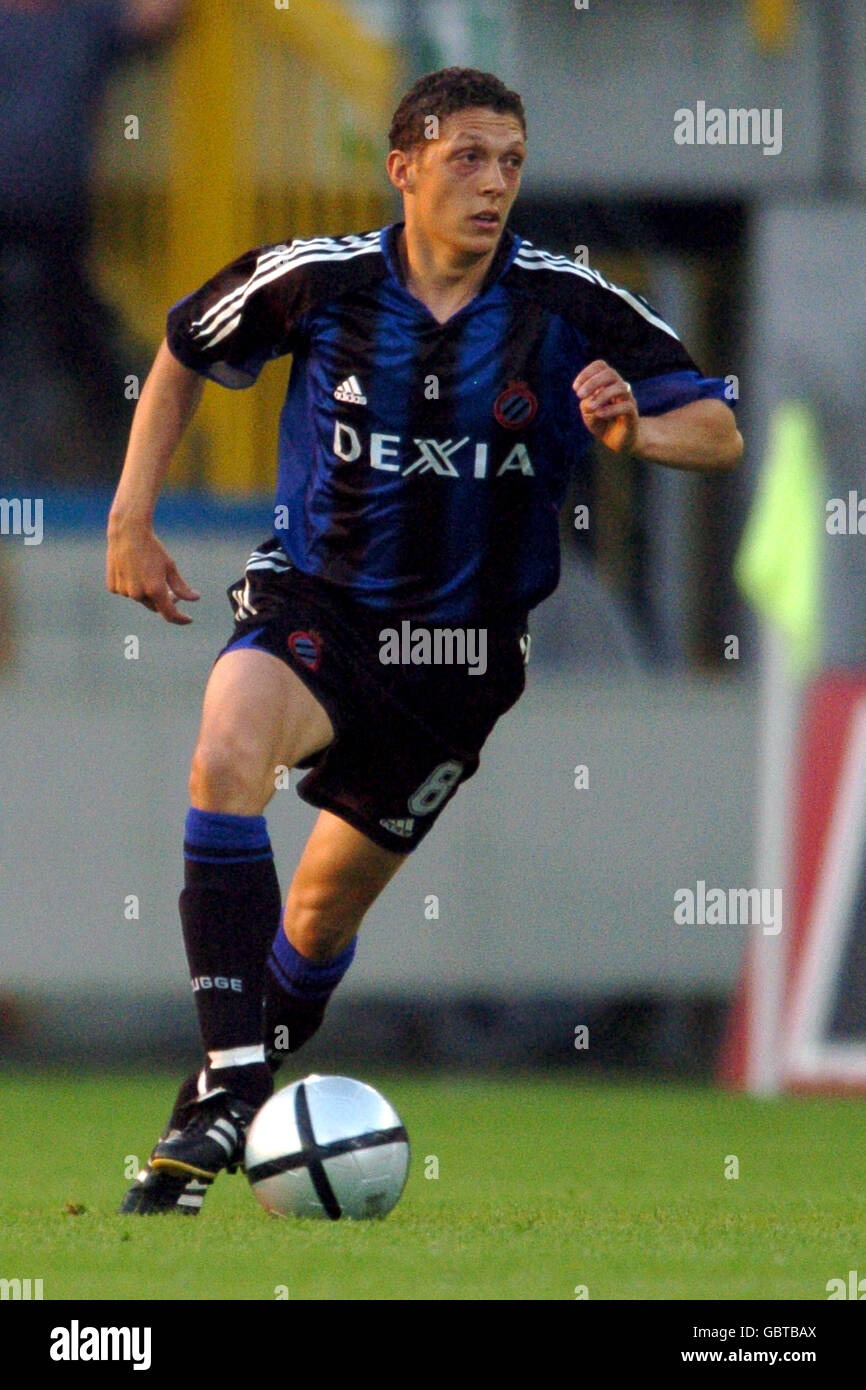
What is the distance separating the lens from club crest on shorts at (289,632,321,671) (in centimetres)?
527

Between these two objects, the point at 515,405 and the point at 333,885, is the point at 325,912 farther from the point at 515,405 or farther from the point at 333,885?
the point at 515,405

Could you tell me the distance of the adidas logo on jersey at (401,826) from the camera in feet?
18.4

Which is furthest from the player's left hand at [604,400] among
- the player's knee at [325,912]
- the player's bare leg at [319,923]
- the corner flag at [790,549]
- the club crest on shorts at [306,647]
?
the corner flag at [790,549]

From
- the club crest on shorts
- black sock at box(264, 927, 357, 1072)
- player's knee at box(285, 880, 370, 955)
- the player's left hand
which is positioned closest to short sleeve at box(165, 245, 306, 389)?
the club crest on shorts

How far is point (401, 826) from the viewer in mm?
5613

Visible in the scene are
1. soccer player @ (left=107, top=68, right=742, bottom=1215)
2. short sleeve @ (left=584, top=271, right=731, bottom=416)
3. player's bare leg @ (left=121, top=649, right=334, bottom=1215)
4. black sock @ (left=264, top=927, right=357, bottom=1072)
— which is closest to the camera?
player's bare leg @ (left=121, top=649, right=334, bottom=1215)

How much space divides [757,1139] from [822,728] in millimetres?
2360

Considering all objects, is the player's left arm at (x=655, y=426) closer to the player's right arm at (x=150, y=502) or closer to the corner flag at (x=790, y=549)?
the player's right arm at (x=150, y=502)

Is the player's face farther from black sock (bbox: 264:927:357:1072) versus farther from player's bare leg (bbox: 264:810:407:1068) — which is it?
black sock (bbox: 264:927:357:1072)

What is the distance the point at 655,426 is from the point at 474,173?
2.03 feet

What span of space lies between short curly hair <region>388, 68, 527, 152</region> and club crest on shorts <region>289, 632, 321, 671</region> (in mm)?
1014

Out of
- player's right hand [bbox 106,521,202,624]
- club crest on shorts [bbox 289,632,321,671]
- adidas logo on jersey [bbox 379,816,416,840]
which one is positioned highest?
player's right hand [bbox 106,521,202,624]
